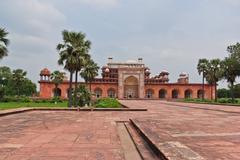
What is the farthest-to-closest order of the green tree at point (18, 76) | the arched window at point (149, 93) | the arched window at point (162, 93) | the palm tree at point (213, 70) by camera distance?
the arched window at point (162, 93) < the arched window at point (149, 93) < the green tree at point (18, 76) < the palm tree at point (213, 70)

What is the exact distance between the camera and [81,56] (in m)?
28.9

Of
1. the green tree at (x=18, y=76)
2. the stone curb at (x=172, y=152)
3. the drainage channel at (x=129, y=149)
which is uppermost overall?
the green tree at (x=18, y=76)

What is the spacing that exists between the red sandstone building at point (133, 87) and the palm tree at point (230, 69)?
113 feet

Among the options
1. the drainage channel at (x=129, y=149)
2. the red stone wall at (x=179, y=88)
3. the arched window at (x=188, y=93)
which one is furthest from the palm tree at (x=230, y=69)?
the arched window at (x=188, y=93)

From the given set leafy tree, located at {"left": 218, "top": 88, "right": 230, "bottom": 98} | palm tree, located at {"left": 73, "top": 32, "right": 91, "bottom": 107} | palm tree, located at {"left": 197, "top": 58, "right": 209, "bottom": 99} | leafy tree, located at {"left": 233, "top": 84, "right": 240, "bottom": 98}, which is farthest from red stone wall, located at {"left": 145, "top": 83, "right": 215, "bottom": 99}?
palm tree, located at {"left": 73, "top": 32, "right": 91, "bottom": 107}

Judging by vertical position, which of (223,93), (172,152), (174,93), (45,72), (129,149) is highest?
(45,72)

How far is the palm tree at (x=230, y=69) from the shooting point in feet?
137

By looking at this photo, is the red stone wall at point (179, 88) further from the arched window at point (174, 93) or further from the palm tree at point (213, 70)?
the palm tree at point (213, 70)

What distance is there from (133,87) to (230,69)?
1560 inches

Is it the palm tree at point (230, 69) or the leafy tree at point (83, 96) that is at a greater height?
the palm tree at point (230, 69)

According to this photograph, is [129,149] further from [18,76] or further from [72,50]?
[18,76]

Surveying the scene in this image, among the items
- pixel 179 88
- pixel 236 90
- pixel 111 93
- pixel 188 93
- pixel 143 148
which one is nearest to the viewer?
pixel 143 148

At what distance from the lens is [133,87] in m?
80.1

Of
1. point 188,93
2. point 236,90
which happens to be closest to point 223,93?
point 236,90
